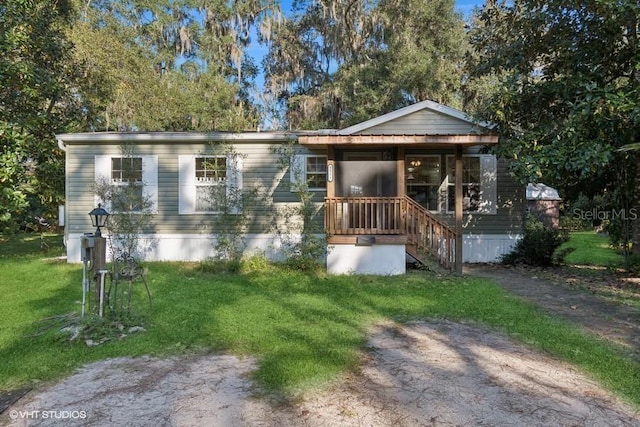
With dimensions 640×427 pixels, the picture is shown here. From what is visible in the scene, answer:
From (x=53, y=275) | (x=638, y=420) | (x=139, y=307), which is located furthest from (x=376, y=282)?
(x=53, y=275)

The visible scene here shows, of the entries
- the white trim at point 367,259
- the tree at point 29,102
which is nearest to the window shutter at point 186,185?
the tree at point 29,102

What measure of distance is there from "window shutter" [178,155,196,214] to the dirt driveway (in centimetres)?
697

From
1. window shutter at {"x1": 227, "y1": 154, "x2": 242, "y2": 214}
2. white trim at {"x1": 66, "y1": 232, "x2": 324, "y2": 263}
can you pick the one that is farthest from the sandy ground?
white trim at {"x1": 66, "y1": 232, "x2": 324, "y2": 263}

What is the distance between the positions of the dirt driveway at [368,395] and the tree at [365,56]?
54.7 feet

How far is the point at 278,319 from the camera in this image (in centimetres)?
548

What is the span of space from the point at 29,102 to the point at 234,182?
5538mm

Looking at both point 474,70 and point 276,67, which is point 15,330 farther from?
point 276,67

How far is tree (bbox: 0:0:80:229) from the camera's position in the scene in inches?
381

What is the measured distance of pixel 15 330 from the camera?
502 centimetres

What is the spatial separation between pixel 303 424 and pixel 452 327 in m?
2.90

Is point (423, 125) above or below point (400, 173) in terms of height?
above

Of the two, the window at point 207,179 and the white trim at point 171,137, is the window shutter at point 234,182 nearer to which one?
the window at point 207,179

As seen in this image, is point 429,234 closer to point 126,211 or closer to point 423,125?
point 423,125

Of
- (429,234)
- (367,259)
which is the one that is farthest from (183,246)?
(429,234)
